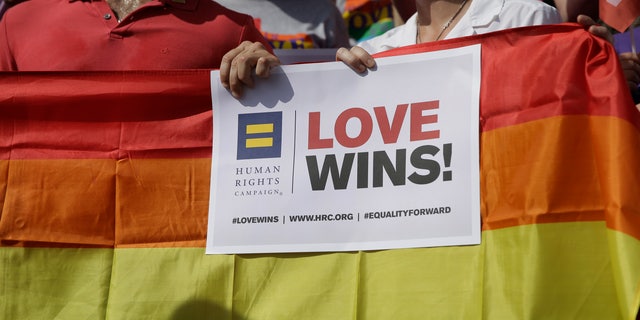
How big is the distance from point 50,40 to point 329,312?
137 centimetres

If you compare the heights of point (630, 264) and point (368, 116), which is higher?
point (368, 116)

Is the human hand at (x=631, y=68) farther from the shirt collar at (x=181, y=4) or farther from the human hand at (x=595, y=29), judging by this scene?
the shirt collar at (x=181, y=4)

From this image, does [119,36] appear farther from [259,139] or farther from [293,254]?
[293,254]

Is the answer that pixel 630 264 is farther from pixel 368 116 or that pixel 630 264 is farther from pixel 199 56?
pixel 199 56

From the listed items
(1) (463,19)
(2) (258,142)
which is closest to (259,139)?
(2) (258,142)

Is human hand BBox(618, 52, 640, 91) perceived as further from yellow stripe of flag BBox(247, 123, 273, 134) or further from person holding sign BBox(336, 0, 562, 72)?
yellow stripe of flag BBox(247, 123, 273, 134)

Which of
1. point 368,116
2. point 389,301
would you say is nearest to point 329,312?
point 389,301

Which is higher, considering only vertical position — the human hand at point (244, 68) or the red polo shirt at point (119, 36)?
the red polo shirt at point (119, 36)

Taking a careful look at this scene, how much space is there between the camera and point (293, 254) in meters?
2.91

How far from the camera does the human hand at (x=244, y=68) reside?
3043 millimetres

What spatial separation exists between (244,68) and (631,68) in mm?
1203

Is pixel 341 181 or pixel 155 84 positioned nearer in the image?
pixel 341 181

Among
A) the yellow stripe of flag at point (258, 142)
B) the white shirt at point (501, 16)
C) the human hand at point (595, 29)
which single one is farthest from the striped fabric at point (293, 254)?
the white shirt at point (501, 16)

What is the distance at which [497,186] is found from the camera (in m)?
2.76
